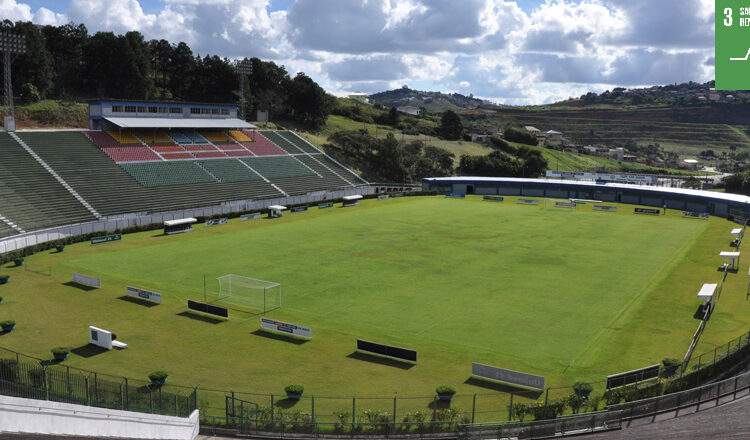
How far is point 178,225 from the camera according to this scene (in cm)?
6638

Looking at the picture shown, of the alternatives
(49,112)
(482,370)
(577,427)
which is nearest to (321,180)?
(49,112)

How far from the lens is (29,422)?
19.2 m

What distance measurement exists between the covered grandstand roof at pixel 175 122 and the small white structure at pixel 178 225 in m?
27.2

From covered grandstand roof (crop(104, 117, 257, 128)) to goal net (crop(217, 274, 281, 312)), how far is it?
51085 millimetres

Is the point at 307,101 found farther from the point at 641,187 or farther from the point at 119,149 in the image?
the point at 641,187

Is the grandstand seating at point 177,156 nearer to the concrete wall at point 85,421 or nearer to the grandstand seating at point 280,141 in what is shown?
the grandstand seating at point 280,141

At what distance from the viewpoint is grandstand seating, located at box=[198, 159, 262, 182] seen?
8881cm

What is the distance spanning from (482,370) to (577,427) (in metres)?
6.41

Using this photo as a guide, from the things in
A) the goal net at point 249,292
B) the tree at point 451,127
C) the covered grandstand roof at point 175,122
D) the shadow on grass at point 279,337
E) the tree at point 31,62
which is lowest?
the shadow on grass at point 279,337

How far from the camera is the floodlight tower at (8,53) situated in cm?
7069

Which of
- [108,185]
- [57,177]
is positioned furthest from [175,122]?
[57,177]

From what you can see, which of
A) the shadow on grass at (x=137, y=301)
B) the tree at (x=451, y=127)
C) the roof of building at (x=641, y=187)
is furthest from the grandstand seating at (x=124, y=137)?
the tree at (x=451, y=127)

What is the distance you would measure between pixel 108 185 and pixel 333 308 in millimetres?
47224

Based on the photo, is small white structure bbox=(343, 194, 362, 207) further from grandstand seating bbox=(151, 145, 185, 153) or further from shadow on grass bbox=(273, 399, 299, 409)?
shadow on grass bbox=(273, 399, 299, 409)
